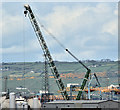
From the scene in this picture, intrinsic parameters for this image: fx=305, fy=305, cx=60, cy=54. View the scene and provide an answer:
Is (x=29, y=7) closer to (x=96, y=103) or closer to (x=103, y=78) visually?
(x=96, y=103)

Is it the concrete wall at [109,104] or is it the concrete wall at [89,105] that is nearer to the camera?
the concrete wall at [89,105]

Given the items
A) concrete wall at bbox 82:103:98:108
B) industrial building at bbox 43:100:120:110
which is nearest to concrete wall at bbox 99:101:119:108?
industrial building at bbox 43:100:120:110

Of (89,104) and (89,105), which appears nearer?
(89,105)

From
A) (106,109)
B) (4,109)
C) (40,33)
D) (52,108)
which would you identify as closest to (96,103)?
(106,109)

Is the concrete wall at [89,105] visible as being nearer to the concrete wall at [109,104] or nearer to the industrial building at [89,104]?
the industrial building at [89,104]

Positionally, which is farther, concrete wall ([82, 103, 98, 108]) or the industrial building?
the industrial building

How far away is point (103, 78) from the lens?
198625 millimetres

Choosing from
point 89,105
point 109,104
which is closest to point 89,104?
point 89,105

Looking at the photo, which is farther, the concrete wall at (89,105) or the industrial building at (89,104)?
the industrial building at (89,104)

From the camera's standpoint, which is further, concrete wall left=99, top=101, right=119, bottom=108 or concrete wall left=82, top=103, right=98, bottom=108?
concrete wall left=99, top=101, right=119, bottom=108

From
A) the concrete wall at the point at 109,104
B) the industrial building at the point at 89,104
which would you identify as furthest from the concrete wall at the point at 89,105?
the concrete wall at the point at 109,104

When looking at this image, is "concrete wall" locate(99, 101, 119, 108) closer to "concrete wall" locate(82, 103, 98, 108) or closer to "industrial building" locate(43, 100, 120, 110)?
"industrial building" locate(43, 100, 120, 110)

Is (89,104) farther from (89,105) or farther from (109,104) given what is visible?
(109,104)

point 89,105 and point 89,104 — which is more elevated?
point 89,104
